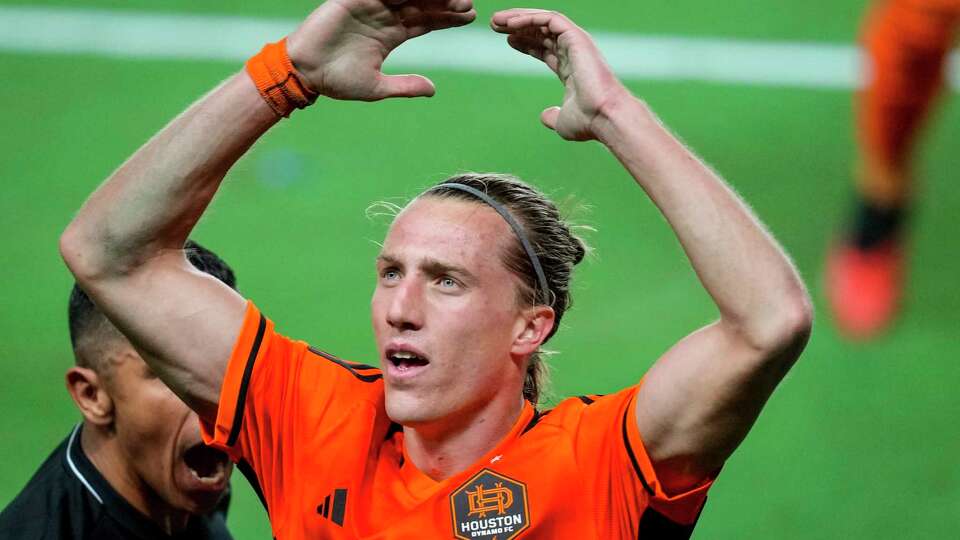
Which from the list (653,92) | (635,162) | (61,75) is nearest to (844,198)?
(653,92)

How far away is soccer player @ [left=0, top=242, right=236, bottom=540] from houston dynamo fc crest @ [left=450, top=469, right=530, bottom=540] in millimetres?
1130

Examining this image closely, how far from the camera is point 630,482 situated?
3.62 meters

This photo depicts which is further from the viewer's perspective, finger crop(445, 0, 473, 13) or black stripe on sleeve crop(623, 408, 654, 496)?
finger crop(445, 0, 473, 13)

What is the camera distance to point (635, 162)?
11.6ft

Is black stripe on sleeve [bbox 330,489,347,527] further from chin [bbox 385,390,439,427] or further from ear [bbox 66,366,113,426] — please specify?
ear [bbox 66,366,113,426]

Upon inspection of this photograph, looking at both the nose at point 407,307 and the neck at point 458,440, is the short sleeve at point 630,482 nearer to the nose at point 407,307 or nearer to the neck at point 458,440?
the neck at point 458,440

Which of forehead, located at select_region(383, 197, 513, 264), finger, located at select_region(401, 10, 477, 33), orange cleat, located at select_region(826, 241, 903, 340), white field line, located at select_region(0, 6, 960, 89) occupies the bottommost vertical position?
orange cleat, located at select_region(826, 241, 903, 340)

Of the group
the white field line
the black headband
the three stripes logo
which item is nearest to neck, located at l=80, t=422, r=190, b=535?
the three stripes logo

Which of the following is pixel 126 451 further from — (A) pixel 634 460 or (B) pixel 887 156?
(B) pixel 887 156

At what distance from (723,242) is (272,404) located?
3.98 ft

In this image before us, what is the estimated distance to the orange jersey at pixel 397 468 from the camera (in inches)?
142

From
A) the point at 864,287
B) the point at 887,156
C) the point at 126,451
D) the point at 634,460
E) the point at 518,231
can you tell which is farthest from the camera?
the point at 887,156

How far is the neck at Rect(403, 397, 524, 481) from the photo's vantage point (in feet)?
12.6

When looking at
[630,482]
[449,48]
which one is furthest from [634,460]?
[449,48]
